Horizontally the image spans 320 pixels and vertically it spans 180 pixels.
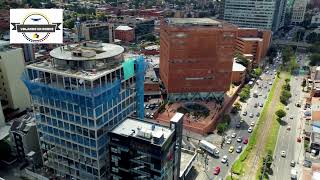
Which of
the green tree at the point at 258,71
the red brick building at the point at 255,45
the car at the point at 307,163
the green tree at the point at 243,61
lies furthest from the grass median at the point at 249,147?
the red brick building at the point at 255,45

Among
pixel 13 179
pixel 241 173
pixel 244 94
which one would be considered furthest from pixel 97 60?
pixel 244 94

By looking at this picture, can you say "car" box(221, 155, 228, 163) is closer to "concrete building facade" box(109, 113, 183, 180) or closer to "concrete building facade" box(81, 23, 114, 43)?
"concrete building facade" box(109, 113, 183, 180)

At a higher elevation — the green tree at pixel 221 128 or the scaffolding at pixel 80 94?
the scaffolding at pixel 80 94

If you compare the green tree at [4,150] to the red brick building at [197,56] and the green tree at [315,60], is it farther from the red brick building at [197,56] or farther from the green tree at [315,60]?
A: the green tree at [315,60]

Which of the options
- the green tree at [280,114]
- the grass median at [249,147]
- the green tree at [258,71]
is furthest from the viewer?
the green tree at [258,71]

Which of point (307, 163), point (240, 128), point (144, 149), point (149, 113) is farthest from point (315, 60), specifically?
point (144, 149)

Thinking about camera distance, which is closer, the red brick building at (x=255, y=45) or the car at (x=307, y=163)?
the car at (x=307, y=163)

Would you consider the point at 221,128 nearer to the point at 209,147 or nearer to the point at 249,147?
the point at 249,147

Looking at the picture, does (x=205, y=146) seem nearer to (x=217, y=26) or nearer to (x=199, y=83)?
(x=199, y=83)
